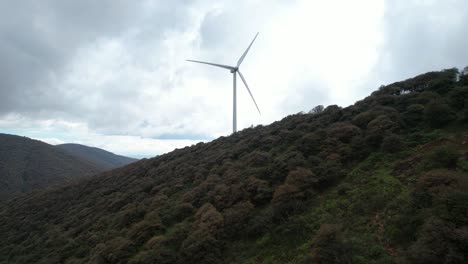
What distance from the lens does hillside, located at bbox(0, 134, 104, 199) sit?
88.2m

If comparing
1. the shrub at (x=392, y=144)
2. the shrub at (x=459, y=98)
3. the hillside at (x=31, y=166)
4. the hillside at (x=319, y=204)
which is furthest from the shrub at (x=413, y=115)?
the hillside at (x=31, y=166)

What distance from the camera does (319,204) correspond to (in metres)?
13.9

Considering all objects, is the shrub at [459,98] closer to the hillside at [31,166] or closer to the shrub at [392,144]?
the shrub at [392,144]

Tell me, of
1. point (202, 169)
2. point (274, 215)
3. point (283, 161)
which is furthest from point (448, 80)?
point (202, 169)

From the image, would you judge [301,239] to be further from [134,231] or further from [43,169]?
[43,169]

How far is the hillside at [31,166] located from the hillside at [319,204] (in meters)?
69.4

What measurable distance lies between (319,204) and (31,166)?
117267 millimetres

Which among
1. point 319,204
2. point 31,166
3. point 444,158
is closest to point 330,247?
point 319,204

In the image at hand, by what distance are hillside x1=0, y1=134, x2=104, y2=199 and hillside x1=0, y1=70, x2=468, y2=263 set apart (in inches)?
2731

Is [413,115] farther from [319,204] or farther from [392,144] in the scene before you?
[319,204]

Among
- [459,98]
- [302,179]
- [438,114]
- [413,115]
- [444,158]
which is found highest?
[459,98]

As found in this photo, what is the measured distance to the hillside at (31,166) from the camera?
290 ft

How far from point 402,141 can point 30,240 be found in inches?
1264

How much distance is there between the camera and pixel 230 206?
55.6 ft
